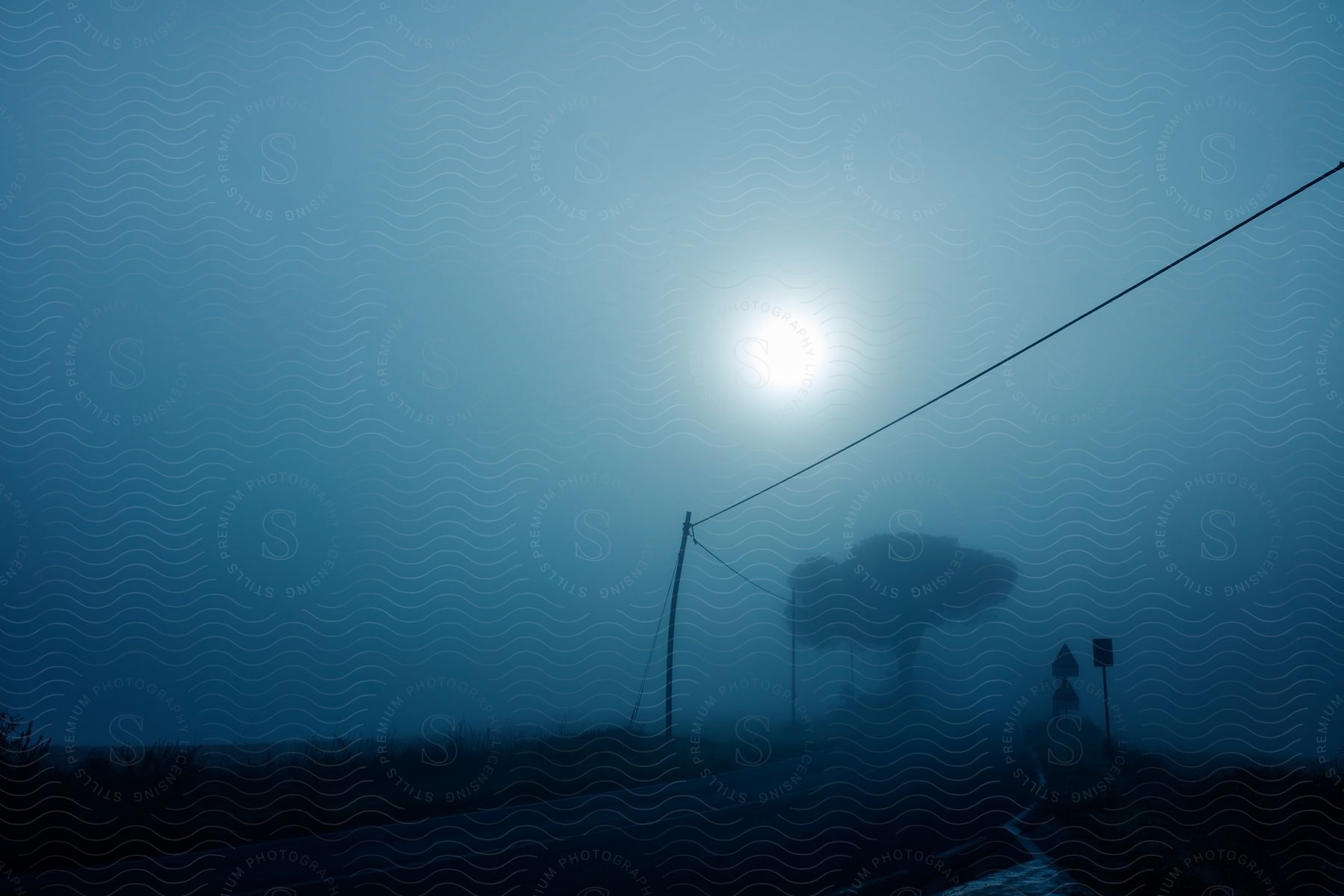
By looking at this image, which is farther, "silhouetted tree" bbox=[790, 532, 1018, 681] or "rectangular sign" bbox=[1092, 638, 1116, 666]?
"silhouetted tree" bbox=[790, 532, 1018, 681]

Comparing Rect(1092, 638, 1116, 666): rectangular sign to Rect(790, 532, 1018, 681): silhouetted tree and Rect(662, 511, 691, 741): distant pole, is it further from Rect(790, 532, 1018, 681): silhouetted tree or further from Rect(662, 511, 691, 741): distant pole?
Rect(662, 511, 691, 741): distant pole

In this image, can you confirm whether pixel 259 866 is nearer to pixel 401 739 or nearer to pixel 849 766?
pixel 401 739

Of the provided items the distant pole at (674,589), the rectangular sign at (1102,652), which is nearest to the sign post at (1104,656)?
the rectangular sign at (1102,652)

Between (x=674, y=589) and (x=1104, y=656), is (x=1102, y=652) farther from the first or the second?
(x=674, y=589)

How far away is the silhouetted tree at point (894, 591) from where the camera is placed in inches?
575

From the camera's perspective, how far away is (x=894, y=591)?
1609 cm

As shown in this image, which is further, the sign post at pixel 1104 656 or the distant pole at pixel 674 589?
the distant pole at pixel 674 589

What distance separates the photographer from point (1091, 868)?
19.9 ft

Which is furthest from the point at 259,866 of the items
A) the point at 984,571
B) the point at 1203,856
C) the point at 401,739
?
the point at 984,571

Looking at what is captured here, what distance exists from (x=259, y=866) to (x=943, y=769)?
983 cm

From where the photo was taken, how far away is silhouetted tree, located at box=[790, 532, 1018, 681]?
47.9 ft

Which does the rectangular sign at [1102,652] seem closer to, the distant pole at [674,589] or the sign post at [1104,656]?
the sign post at [1104,656]

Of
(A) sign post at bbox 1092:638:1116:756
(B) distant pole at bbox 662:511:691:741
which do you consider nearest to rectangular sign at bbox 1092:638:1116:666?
(A) sign post at bbox 1092:638:1116:756

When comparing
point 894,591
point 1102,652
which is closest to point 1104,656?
point 1102,652
